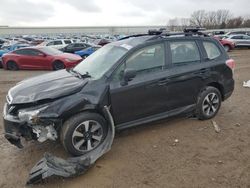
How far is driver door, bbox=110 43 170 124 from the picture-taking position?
4.36 meters

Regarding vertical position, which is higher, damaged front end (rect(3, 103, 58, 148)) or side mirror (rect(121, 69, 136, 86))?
side mirror (rect(121, 69, 136, 86))

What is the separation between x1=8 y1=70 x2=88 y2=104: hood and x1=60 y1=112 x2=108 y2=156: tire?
415 mm

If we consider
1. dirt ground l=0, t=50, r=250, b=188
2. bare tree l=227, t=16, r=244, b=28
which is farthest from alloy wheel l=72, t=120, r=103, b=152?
bare tree l=227, t=16, r=244, b=28

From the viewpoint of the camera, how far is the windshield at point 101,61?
4.52m

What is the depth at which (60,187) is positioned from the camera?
3.43 meters

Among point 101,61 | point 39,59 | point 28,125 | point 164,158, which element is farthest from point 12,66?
point 164,158

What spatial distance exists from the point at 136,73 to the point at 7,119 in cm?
209

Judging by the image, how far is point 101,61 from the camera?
487cm

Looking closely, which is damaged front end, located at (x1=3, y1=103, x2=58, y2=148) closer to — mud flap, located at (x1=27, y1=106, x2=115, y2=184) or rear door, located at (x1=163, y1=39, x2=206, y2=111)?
mud flap, located at (x1=27, y1=106, x2=115, y2=184)

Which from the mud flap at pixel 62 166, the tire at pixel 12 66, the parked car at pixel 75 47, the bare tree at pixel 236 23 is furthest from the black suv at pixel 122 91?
the bare tree at pixel 236 23

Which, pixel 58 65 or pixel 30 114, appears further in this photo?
pixel 58 65

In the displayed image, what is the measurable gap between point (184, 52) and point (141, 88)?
128 cm

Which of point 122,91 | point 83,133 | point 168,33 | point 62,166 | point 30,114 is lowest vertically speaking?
point 62,166

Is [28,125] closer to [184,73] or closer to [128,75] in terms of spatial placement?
[128,75]
